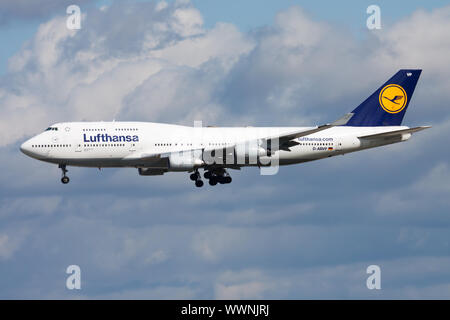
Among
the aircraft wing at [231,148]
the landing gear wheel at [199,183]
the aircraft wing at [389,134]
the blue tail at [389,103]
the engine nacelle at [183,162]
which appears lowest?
the landing gear wheel at [199,183]

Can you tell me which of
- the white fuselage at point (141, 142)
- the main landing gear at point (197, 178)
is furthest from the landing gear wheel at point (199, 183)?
the white fuselage at point (141, 142)

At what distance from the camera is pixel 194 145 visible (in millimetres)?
95500

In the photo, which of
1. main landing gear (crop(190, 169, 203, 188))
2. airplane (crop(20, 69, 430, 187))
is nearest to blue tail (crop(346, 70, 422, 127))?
airplane (crop(20, 69, 430, 187))

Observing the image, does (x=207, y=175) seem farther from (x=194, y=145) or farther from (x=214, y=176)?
(x=194, y=145)

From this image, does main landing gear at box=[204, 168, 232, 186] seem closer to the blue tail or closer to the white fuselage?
the white fuselage

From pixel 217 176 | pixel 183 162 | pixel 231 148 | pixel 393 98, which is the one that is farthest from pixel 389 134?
pixel 183 162

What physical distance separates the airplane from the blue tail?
1.14 metres

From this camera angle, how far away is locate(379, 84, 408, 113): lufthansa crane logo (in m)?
103

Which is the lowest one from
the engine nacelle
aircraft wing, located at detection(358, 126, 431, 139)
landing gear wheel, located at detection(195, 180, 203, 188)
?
landing gear wheel, located at detection(195, 180, 203, 188)

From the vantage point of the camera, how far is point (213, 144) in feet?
314

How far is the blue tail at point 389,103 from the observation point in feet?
333

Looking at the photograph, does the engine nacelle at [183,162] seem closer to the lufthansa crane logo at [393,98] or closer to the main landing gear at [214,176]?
the main landing gear at [214,176]

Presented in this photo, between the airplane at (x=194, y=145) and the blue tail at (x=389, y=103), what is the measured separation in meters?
1.14
